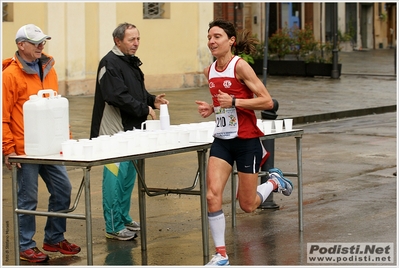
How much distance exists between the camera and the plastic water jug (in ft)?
23.4

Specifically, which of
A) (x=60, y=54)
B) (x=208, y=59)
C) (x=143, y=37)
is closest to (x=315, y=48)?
(x=208, y=59)

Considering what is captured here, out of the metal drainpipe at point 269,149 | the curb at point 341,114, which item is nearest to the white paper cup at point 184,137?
the metal drainpipe at point 269,149

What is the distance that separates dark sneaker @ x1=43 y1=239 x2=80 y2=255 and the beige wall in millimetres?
14216

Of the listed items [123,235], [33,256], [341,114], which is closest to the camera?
[33,256]

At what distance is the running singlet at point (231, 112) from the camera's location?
7.42 meters

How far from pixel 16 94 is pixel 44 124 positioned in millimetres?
528

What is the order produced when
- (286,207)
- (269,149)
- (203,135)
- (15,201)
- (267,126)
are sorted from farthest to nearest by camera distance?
(269,149) → (286,207) → (267,126) → (203,135) → (15,201)

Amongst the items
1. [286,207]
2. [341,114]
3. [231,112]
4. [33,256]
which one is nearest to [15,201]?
[33,256]

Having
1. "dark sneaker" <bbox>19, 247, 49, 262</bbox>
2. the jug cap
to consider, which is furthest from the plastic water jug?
"dark sneaker" <bbox>19, 247, 49, 262</bbox>

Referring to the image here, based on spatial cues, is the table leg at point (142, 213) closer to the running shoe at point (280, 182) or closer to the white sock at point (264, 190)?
the white sock at point (264, 190)

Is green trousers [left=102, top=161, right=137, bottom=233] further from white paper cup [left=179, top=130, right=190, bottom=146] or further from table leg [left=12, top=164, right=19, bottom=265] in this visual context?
table leg [left=12, top=164, right=19, bottom=265]

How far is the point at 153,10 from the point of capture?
1004 inches

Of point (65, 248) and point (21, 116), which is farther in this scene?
point (65, 248)

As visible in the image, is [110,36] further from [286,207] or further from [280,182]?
[280,182]
